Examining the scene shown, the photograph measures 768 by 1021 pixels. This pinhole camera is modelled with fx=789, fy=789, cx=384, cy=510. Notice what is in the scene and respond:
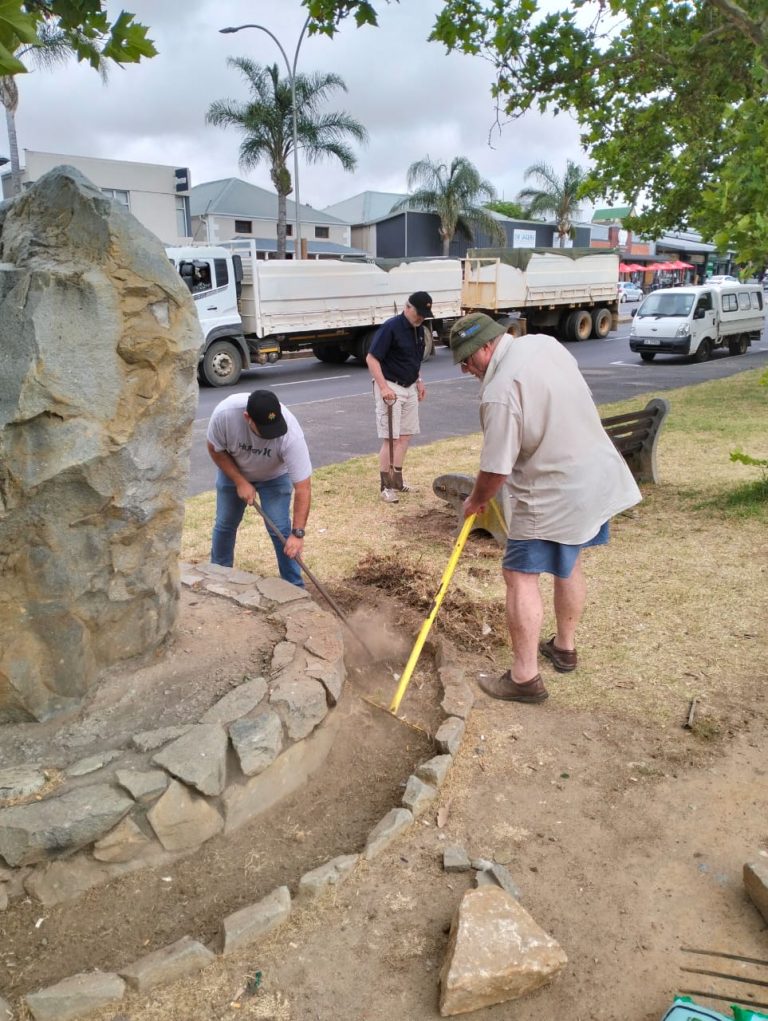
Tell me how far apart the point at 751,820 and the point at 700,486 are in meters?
4.70

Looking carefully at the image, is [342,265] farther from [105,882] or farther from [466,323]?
[105,882]

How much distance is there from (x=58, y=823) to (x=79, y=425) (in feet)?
4.31

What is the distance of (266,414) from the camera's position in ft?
12.4

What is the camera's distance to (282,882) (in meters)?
2.69

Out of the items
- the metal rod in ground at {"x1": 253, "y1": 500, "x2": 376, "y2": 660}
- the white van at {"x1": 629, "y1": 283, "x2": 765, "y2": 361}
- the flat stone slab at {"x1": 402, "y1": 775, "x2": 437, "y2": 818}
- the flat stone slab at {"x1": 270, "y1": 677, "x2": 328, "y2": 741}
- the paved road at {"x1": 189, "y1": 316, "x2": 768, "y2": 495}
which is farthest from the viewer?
the white van at {"x1": 629, "y1": 283, "x2": 765, "y2": 361}

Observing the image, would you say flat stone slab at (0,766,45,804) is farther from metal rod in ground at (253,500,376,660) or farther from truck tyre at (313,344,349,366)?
truck tyre at (313,344,349,366)

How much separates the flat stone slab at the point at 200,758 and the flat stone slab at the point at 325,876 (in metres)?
0.45

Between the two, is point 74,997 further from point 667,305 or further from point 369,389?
point 667,305

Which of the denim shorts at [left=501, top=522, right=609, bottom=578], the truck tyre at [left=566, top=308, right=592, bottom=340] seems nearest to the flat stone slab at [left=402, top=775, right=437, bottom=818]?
→ the denim shorts at [left=501, top=522, right=609, bottom=578]

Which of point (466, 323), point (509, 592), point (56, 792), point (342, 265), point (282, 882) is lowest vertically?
point (282, 882)

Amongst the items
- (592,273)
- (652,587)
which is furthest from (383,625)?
(592,273)

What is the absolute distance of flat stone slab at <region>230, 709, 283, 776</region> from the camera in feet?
9.36

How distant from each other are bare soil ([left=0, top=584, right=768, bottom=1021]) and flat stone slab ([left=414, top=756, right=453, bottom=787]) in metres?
0.08

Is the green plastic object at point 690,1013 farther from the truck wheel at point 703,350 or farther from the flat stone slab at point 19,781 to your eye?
the truck wheel at point 703,350
